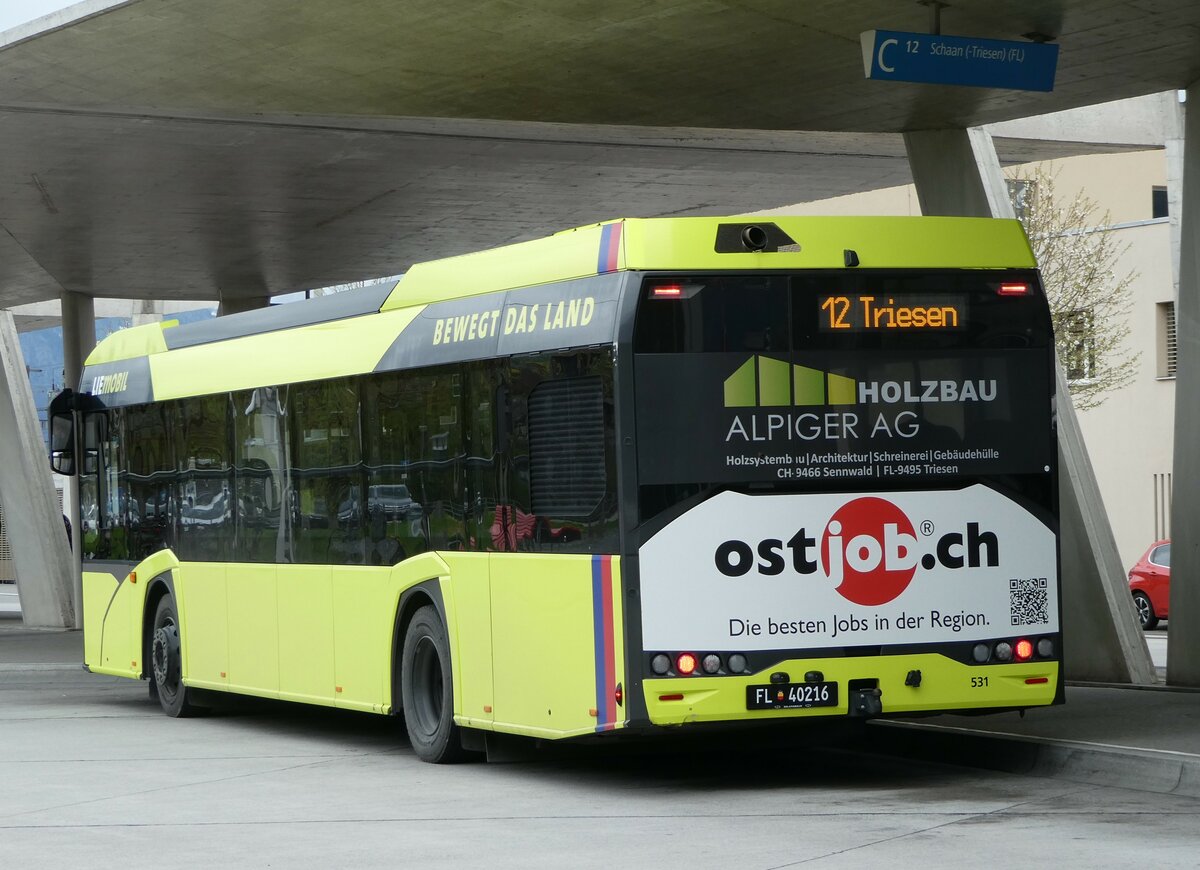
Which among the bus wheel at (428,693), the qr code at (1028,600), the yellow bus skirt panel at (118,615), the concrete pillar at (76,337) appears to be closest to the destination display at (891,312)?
the qr code at (1028,600)

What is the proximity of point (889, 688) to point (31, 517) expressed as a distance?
80.2 ft

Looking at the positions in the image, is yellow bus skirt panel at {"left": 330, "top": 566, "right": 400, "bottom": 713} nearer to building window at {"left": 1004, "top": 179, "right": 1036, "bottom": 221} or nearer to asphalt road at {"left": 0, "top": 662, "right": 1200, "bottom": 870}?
asphalt road at {"left": 0, "top": 662, "right": 1200, "bottom": 870}

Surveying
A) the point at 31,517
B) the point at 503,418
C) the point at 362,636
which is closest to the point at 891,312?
the point at 503,418

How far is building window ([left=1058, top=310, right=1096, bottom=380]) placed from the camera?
128 feet

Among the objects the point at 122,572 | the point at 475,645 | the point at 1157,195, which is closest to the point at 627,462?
the point at 475,645

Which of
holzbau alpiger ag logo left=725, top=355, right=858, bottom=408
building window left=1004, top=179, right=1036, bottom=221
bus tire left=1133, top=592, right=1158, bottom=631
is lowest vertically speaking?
bus tire left=1133, top=592, right=1158, bottom=631

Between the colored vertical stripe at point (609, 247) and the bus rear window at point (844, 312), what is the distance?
0.25 metres

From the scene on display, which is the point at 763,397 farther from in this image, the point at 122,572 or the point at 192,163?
the point at 192,163

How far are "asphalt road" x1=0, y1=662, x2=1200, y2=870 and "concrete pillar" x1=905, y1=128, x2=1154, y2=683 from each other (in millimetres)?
4225

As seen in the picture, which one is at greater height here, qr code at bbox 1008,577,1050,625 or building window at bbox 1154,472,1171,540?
qr code at bbox 1008,577,1050,625

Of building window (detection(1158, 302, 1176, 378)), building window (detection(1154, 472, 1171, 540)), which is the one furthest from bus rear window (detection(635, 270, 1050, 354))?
building window (detection(1158, 302, 1176, 378))

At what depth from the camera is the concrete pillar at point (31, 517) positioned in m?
32.6

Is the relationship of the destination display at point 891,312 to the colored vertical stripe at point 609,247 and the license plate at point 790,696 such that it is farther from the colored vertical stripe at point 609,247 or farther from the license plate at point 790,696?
the license plate at point 790,696

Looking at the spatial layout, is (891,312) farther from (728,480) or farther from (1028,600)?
(1028,600)
